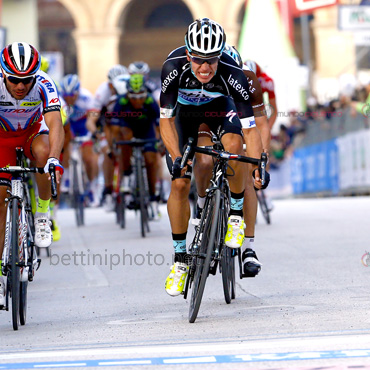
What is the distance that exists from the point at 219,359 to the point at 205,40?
2.34 metres

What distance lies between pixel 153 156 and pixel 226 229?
6826 mm

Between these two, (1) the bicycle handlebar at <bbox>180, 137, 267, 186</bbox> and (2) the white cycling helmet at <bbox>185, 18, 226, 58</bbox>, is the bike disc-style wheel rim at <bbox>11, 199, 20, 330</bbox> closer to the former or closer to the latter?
(1) the bicycle handlebar at <bbox>180, 137, 267, 186</bbox>

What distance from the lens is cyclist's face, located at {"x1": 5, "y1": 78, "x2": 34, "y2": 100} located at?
7.27m

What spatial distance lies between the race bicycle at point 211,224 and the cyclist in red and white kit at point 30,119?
3.16ft

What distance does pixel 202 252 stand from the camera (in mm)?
6973

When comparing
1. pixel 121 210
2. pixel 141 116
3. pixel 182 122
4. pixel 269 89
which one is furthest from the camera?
pixel 121 210

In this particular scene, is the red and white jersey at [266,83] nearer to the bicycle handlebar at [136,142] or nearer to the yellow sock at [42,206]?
the bicycle handlebar at [136,142]

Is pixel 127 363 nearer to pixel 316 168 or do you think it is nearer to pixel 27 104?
pixel 27 104

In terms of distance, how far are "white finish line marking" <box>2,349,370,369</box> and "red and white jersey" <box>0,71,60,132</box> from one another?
2.39m

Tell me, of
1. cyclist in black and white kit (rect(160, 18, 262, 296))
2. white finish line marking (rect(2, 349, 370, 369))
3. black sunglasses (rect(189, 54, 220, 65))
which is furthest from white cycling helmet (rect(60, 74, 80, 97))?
white finish line marking (rect(2, 349, 370, 369))

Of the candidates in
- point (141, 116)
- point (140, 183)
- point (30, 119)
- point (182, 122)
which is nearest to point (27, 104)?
point (30, 119)

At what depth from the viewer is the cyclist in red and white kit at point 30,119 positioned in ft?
23.5

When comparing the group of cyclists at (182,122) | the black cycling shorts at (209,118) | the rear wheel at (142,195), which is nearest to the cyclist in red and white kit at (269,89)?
the rear wheel at (142,195)

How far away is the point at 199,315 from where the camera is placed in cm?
725
